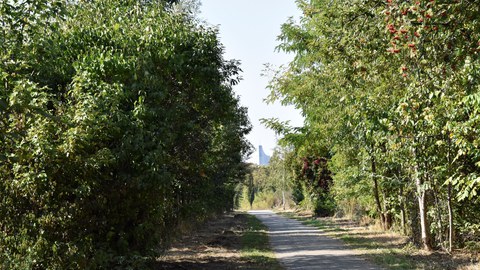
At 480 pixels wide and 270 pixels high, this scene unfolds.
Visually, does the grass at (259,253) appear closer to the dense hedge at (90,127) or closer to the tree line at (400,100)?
the dense hedge at (90,127)

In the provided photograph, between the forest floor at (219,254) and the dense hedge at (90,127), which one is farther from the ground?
the dense hedge at (90,127)

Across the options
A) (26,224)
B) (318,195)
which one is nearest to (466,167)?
(26,224)

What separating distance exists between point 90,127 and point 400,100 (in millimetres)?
5139

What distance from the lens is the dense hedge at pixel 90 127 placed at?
773 cm

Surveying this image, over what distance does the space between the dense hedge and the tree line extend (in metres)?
3.74

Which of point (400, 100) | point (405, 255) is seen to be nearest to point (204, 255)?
point (405, 255)

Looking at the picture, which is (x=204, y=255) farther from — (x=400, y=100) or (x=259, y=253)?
(x=400, y=100)

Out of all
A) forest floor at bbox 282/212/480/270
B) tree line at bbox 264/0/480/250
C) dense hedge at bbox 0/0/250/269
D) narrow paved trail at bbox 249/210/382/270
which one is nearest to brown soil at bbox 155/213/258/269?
narrow paved trail at bbox 249/210/382/270

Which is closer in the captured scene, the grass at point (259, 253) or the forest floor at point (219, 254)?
the forest floor at point (219, 254)

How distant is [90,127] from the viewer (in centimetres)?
864

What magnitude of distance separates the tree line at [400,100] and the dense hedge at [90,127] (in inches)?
147

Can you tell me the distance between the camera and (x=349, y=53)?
9.92 metres

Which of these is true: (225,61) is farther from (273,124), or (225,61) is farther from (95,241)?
(273,124)

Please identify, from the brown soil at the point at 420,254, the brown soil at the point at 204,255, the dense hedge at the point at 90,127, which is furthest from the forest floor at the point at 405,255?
the dense hedge at the point at 90,127
